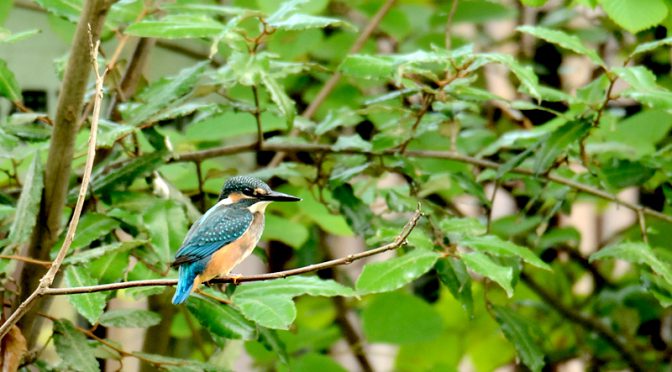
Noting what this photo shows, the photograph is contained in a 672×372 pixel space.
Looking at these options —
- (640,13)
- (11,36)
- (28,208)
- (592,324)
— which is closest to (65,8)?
(11,36)

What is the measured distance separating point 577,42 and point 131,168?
70cm

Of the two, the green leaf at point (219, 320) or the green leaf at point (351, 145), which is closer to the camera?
the green leaf at point (219, 320)

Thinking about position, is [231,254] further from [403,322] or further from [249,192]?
[403,322]

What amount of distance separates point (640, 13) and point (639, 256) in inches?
14.2

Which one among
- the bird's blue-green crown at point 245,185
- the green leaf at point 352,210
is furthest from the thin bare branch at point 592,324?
the bird's blue-green crown at point 245,185

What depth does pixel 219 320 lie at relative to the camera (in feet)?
4.90

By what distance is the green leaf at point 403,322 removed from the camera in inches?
91.1

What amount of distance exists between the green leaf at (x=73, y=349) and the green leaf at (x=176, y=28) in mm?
449

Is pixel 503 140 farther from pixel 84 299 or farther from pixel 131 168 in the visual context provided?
pixel 84 299

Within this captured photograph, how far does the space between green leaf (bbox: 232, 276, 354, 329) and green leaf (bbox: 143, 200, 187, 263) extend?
5.1 inches

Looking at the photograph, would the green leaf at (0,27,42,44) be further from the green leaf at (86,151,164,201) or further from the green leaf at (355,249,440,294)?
the green leaf at (355,249,440,294)

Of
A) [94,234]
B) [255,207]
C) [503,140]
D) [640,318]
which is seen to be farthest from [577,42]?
[640,318]

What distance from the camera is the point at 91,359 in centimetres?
154

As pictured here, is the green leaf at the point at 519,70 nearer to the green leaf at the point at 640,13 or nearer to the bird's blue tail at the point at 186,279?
the green leaf at the point at 640,13
